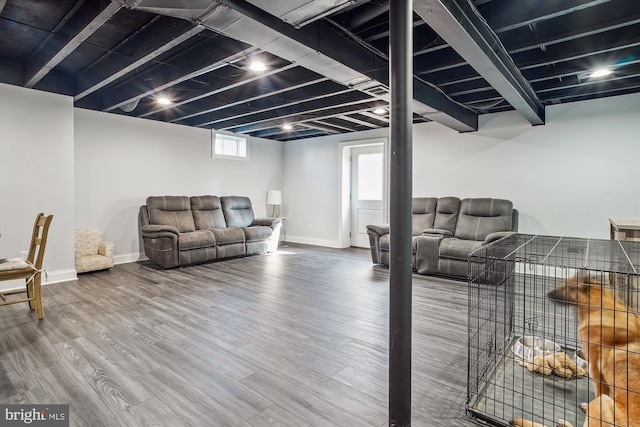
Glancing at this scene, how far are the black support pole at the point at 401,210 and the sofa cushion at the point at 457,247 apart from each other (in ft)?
10.1

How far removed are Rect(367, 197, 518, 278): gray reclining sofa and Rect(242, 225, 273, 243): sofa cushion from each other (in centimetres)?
201

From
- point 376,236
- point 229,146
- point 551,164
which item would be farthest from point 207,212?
point 551,164

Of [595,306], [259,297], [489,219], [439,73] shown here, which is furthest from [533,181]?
[259,297]

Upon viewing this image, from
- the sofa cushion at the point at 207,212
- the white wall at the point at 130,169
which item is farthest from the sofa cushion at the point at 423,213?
the white wall at the point at 130,169

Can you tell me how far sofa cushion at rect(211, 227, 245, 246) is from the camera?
213 inches

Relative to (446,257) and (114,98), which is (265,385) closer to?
(446,257)

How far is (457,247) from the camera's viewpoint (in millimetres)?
4379

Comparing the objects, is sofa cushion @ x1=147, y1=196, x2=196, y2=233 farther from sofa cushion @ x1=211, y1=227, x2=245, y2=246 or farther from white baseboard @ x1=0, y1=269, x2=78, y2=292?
white baseboard @ x1=0, y1=269, x2=78, y2=292

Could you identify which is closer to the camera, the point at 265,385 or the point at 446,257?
the point at 265,385

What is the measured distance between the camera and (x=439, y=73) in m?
3.71

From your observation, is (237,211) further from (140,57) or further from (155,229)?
(140,57)

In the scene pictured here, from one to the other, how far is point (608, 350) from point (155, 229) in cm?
507

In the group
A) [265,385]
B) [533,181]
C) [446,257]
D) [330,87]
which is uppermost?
[330,87]

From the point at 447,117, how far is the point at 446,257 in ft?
6.23
